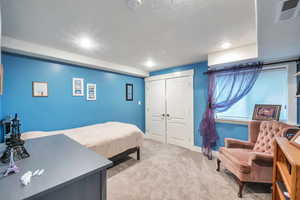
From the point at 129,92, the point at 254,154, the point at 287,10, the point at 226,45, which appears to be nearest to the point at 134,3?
the point at 287,10

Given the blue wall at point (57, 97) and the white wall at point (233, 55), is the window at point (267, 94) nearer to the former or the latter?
the white wall at point (233, 55)

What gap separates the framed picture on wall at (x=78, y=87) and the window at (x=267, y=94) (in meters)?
3.71

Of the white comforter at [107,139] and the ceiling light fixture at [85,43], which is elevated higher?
the ceiling light fixture at [85,43]

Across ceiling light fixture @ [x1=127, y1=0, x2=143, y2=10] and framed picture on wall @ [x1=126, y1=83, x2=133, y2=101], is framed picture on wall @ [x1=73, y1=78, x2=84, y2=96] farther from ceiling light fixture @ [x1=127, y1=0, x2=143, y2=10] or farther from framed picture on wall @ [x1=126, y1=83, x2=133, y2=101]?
ceiling light fixture @ [x1=127, y1=0, x2=143, y2=10]

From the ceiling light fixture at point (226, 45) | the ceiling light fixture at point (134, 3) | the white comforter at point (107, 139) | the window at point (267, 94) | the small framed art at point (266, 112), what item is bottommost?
the white comforter at point (107, 139)

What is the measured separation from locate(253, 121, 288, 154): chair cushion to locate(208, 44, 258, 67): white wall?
4.03 feet

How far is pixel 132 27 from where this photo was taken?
70.4 inches

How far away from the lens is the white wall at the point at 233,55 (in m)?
2.29

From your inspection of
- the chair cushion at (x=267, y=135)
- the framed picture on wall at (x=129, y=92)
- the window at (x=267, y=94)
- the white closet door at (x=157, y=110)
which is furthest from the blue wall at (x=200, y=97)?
the framed picture on wall at (x=129, y=92)

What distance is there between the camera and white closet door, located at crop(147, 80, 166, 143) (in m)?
4.20

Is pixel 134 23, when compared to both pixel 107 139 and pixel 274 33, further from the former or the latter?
pixel 107 139

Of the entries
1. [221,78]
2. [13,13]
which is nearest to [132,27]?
[13,13]

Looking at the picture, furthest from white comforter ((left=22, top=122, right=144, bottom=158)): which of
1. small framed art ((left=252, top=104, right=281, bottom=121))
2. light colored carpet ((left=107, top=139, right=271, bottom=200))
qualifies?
small framed art ((left=252, top=104, right=281, bottom=121))

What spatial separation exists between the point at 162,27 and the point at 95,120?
113 inches
